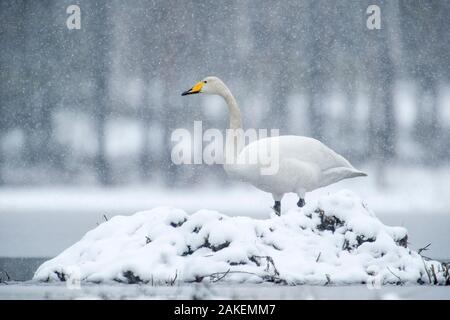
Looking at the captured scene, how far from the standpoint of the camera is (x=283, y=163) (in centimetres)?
626

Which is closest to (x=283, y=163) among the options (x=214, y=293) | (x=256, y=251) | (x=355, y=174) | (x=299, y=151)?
(x=299, y=151)

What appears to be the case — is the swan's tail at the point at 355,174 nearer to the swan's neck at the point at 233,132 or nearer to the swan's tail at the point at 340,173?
the swan's tail at the point at 340,173

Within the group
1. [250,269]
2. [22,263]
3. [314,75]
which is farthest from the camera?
[314,75]

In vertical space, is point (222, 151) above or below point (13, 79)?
below

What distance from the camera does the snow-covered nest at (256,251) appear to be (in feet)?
13.3

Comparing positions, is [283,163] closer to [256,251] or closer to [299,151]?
[299,151]

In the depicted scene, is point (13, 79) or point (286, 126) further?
point (286, 126)

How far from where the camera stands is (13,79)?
36.0 ft

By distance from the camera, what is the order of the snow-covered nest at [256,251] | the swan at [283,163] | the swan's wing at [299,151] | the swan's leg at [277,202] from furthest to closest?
the swan's leg at [277,202] < the swan's wing at [299,151] < the swan at [283,163] < the snow-covered nest at [256,251]

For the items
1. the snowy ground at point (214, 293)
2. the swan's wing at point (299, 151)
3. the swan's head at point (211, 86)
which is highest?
the swan's head at point (211, 86)

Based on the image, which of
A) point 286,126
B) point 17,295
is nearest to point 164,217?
point 17,295

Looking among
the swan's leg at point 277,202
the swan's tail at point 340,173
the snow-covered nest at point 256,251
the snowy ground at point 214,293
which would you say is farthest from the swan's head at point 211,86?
the snowy ground at point 214,293

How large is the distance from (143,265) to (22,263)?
182 cm
